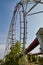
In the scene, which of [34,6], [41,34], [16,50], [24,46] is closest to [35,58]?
[16,50]

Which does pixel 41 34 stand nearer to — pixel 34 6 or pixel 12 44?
pixel 34 6

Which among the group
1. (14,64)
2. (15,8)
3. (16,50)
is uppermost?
(15,8)

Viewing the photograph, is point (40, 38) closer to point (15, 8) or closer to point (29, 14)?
point (29, 14)

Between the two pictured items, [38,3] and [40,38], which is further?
[38,3]

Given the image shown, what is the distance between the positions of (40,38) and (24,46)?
6.36m

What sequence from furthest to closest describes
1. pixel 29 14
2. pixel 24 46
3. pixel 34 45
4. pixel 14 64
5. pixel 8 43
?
pixel 8 43 < pixel 14 64 < pixel 24 46 < pixel 29 14 < pixel 34 45

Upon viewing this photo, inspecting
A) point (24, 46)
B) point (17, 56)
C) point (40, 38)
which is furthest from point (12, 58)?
point (40, 38)

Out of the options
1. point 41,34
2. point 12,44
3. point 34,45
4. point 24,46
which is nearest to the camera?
point 41,34

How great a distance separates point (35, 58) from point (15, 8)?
1646 cm

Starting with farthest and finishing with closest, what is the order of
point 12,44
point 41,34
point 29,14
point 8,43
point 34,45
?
point 8,43
point 12,44
point 29,14
point 34,45
point 41,34

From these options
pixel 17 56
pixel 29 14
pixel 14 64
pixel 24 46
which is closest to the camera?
pixel 29 14

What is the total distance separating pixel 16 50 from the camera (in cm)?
4019

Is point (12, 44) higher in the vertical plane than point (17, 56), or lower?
higher

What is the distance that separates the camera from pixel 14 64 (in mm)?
34969
